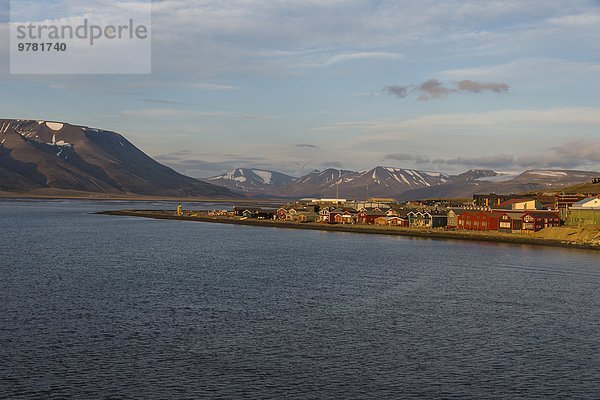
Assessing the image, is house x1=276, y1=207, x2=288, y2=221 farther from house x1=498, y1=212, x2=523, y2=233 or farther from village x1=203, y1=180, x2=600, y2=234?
house x1=498, y1=212, x2=523, y2=233

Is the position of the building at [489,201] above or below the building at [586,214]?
above

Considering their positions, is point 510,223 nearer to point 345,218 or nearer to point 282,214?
point 345,218

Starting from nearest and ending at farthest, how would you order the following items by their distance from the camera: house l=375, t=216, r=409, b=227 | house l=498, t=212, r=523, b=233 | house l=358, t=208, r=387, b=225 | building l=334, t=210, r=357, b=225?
house l=498, t=212, r=523, b=233 → house l=375, t=216, r=409, b=227 → house l=358, t=208, r=387, b=225 → building l=334, t=210, r=357, b=225

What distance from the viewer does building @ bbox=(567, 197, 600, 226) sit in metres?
69.3

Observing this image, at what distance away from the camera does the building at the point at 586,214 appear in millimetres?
69312

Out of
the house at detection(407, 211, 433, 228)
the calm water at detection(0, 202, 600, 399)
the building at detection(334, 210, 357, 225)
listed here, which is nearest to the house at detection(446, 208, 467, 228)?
the house at detection(407, 211, 433, 228)

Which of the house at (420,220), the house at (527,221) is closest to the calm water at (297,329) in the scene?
the house at (527,221)

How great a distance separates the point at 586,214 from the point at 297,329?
5667 centimetres

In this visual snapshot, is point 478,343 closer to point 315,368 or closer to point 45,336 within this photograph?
point 315,368

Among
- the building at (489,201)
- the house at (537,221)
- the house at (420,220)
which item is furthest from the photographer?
the building at (489,201)

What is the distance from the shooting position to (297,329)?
76.4ft

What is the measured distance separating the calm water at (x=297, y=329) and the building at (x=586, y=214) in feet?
86.7

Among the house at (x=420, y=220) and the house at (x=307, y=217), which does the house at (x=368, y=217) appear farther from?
the house at (x=307, y=217)

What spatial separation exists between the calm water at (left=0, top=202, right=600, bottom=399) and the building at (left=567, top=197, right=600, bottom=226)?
2643cm
